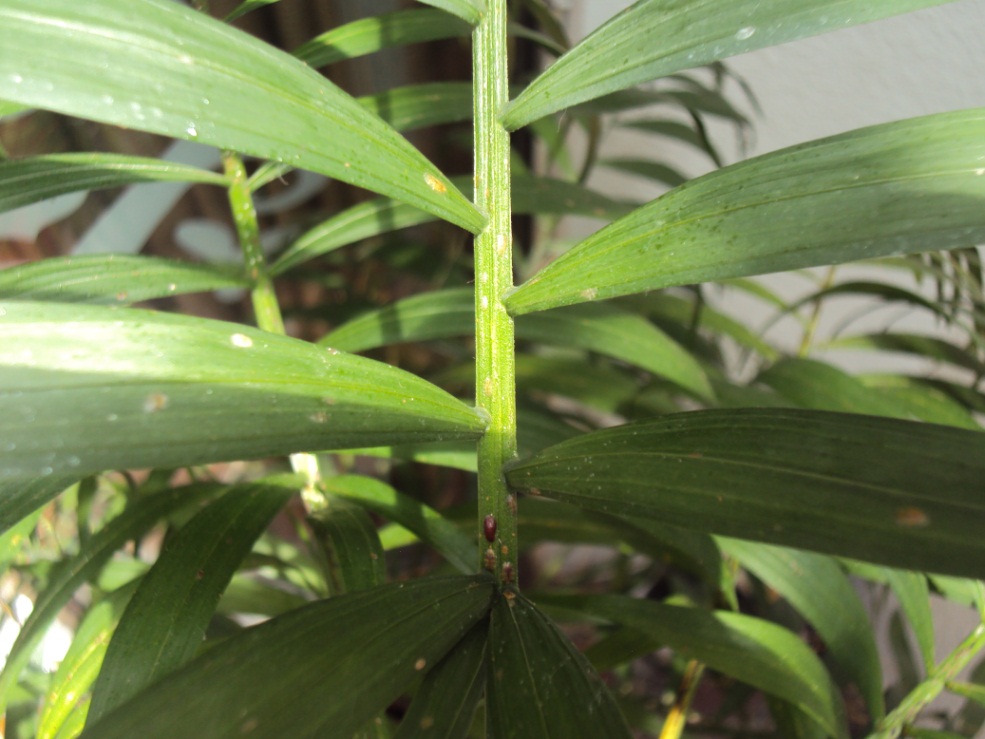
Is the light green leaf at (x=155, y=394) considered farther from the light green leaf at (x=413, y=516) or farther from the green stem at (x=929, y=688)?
the green stem at (x=929, y=688)

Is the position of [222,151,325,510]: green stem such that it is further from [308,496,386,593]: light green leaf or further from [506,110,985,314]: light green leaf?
[506,110,985,314]: light green leaf

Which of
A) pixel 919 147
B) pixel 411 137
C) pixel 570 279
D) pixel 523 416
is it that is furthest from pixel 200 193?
pixel 919 147

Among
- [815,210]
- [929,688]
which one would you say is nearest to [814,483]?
[815,210]

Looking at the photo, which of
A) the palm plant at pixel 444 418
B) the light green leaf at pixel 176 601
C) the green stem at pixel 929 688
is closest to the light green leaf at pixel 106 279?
the palm plant at pixel 444 418

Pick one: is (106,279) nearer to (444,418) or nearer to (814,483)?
(444,418)

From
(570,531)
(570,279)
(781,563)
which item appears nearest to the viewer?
(570,279)

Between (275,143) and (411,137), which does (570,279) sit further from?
(411,137)
